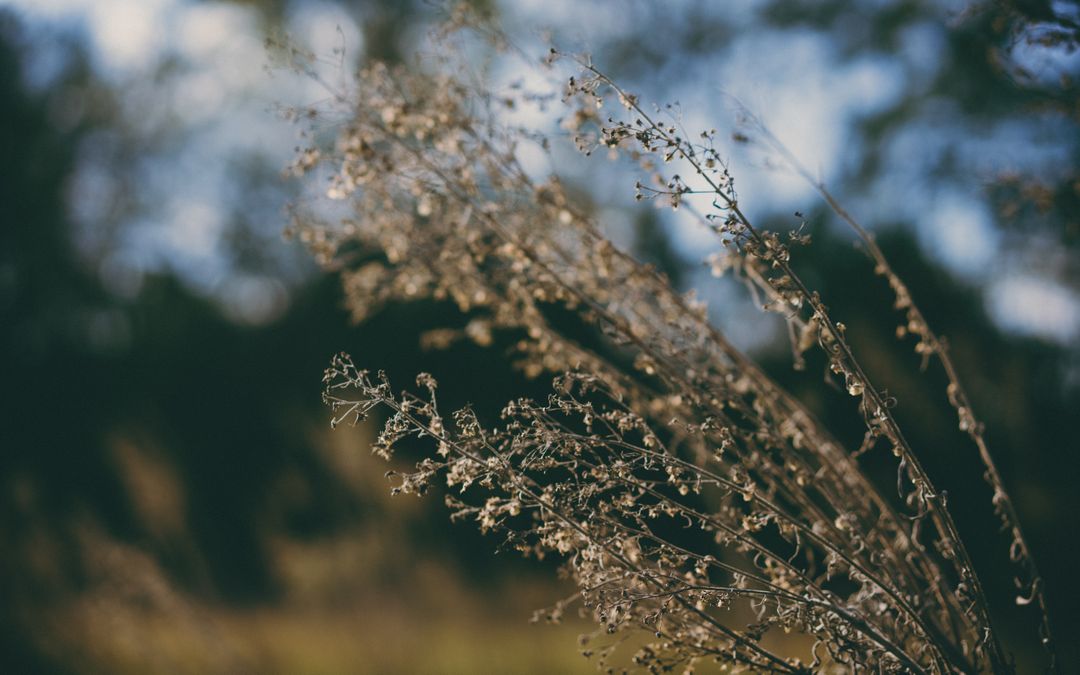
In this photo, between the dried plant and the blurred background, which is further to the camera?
the blurred background

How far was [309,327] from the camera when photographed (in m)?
6.57

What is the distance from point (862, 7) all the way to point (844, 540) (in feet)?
19.1

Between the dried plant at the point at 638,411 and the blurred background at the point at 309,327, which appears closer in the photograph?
the dried plant at the point at 638,411

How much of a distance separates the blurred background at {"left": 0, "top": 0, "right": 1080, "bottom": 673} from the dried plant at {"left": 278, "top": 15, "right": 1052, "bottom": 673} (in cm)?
158

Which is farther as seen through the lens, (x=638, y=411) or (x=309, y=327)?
(x=309, y=327)

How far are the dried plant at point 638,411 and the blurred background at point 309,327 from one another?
1578mm

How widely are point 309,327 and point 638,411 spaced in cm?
565

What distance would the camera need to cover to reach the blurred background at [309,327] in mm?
4406

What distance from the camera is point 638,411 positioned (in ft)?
4.64

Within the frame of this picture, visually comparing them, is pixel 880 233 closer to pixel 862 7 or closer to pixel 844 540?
pixel 862 7

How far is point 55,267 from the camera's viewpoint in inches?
285

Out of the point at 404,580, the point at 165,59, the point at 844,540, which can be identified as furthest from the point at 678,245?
the point at 165,59

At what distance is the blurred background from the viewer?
4.41 m

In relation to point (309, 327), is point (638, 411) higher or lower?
lower
